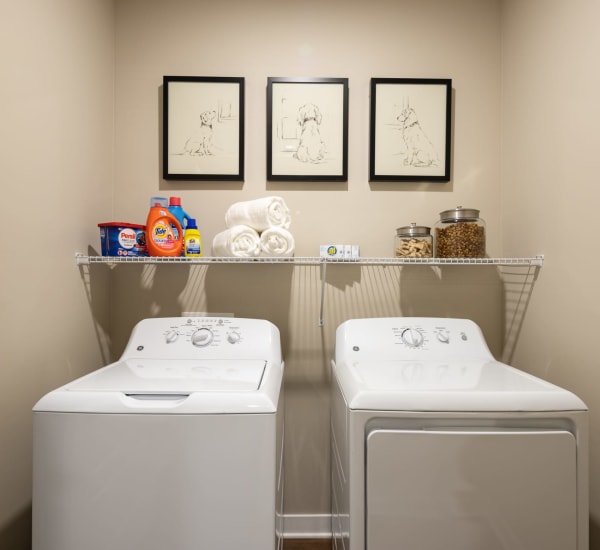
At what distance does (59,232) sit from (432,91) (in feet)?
5.61

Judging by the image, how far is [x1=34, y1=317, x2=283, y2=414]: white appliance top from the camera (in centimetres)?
90

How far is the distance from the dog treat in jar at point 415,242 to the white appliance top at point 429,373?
0.29m

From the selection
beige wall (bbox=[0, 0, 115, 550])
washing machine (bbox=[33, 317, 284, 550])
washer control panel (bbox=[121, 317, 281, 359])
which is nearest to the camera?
washing machine (bbox=[33, 317, 284, 550])

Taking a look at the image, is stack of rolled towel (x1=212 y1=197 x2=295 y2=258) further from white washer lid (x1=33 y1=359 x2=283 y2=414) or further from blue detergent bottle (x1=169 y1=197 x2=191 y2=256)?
white washer lid (x1=33 y1=359 x2=283 y2=414)

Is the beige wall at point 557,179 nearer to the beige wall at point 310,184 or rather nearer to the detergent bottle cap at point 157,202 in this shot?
the beige wall at point 310,184

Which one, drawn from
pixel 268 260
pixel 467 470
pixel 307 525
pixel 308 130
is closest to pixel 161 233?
pixel 268 260

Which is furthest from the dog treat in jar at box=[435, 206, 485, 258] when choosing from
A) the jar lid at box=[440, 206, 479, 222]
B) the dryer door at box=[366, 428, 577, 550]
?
the dryer door at box=[366, 428, 577, 550]

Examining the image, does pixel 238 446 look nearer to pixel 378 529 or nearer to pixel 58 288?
pixel 378 529

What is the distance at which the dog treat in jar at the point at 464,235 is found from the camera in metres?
1.53

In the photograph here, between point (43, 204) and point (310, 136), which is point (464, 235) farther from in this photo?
point (43, 204)

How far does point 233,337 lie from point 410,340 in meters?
0.69

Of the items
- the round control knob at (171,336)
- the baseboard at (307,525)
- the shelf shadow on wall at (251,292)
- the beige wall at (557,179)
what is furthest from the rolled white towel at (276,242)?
the baseboard at (307,525)

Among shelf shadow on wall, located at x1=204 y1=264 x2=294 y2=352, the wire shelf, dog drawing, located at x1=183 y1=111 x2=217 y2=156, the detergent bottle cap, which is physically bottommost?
shelf shadow on wall, located at x1=204 y1=264 x2=294 y2=352

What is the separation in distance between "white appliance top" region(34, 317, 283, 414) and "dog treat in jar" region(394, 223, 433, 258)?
66cm
